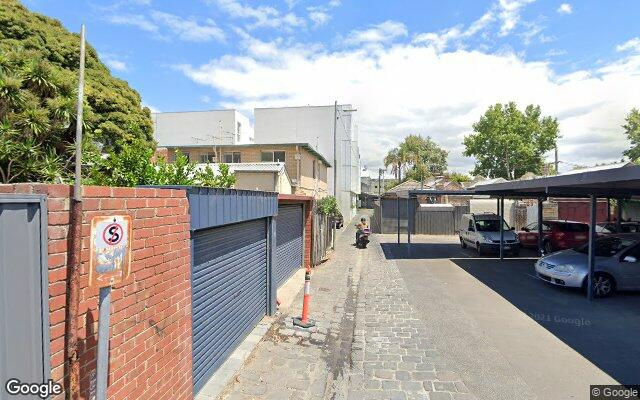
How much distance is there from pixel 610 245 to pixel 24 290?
484 inches

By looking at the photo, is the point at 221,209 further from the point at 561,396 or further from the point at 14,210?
the point at 561,396

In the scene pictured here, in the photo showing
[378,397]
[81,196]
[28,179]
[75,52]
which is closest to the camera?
[81,196]

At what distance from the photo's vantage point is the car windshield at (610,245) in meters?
9.64

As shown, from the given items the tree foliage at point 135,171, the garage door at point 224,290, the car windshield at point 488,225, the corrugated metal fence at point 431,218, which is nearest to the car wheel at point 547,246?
the car windshield at point 488,225

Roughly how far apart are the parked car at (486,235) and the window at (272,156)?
10857mm

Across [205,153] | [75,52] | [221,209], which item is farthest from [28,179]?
[205,153]

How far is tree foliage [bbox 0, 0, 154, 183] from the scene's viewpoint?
19.9 ft

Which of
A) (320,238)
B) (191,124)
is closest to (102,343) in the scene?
(320,238)

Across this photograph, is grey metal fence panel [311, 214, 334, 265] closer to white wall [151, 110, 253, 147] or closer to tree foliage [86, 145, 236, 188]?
tree foliage [86, 145, 236, 188]

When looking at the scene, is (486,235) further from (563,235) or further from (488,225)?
(563,235)

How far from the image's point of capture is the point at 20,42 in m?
10.1

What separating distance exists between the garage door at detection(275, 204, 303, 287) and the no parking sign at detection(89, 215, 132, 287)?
22.5 feet

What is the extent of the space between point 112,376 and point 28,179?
4.62m

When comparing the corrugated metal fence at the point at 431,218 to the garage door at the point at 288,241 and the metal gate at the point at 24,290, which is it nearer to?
the garage door at the point at 288,241
